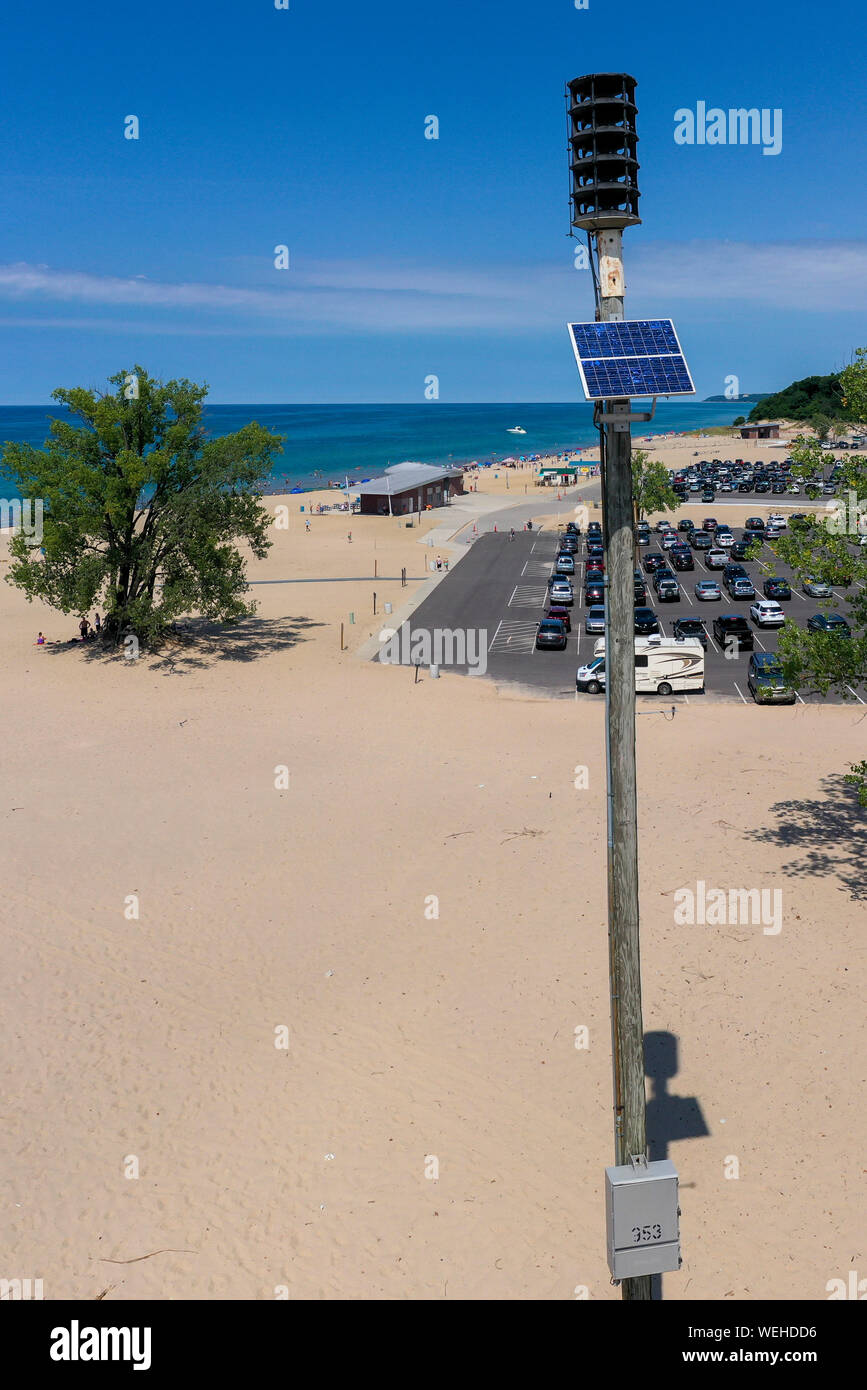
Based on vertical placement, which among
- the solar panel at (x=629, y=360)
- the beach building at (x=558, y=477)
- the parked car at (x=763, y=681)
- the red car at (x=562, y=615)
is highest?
the beach building at (x=558, y=477)

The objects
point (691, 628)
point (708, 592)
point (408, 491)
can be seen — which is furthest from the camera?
point (408, 491)

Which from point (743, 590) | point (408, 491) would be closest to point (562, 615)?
point (743, 590)

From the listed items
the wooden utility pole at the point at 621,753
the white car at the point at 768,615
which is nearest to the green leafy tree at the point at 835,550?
the wooden utility pole at the point at 621,753

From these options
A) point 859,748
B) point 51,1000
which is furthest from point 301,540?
point 51,1000

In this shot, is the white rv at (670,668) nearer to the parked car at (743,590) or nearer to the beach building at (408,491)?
the parked car at (743,590)

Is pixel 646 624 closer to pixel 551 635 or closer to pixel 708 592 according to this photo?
pixel 551 635

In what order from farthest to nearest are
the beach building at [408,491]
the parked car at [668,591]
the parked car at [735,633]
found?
1. the beach building at [408,491]
2. the parked car at [668,591]
3. the parked car at [735,633]

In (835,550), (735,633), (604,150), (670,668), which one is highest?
(604,150)
